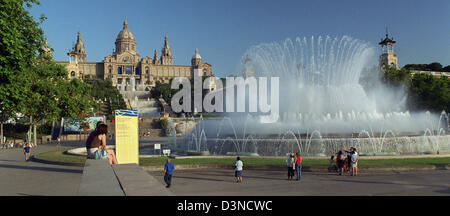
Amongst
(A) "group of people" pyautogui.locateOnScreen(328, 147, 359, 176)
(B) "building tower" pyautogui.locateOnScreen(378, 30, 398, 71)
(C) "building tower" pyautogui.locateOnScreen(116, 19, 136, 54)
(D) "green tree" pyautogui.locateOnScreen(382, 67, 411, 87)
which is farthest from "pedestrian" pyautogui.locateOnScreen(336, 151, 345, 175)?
(C) "building tower" pyautogui.locateOnScreen(116, 19, 136, 54)

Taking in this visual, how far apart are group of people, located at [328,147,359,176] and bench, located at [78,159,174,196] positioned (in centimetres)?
893

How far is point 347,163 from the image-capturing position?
15.5 meters

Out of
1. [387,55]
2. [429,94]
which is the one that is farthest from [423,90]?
[387,55]

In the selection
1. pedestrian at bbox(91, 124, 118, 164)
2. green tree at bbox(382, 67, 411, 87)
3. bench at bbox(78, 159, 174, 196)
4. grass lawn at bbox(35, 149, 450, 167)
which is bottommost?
grass lawn at bbox(35, 149, 450, 167)

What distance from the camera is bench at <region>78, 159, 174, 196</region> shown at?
6.37 meters

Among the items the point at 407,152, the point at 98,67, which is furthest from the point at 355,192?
the point at 98,67

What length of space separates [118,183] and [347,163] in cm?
1094

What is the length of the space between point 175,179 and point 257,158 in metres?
5.94

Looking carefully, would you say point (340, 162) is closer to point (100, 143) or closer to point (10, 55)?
point (100, 143)

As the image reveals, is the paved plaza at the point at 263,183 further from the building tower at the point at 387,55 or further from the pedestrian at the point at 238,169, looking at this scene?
the building tower at the point at 387,55

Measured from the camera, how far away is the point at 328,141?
21172 millimetres

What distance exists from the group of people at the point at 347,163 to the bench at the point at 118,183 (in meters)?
8.93

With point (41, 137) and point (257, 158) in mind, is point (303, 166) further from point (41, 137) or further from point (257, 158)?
point (41, 137)

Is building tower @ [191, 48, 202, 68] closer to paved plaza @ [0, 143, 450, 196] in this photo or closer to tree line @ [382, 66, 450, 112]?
tree line @ [382, 66, 450, 112]
